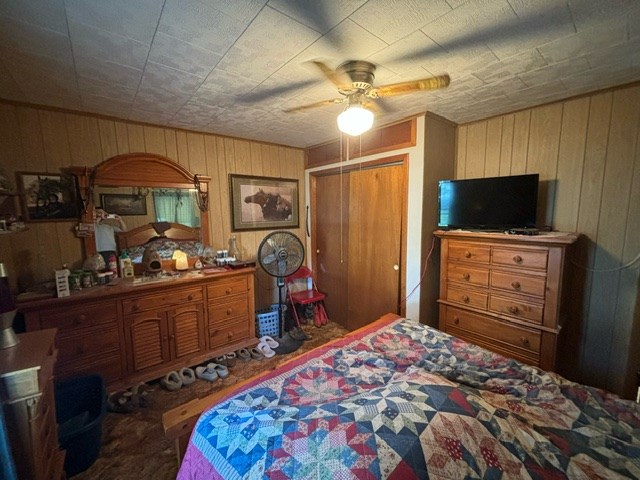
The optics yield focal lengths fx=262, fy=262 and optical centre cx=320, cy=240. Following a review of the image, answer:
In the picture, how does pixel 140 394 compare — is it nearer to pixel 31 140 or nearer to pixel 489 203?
pixel 31 140

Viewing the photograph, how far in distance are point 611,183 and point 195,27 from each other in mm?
2807

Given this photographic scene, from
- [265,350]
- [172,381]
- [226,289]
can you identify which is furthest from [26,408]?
[265,350]

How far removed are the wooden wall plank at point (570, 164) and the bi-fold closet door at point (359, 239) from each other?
3.89 ft

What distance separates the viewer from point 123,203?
7.98ft

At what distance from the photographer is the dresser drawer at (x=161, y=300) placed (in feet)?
6.92

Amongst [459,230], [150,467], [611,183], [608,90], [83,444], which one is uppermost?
[608,90]

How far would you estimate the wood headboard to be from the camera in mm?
2439

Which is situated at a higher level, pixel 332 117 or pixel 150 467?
pixel 332 117

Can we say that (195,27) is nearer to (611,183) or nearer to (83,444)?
(83,444)

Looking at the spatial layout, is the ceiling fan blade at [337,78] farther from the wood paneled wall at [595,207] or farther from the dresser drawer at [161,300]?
the dresser drawer at [161,300]

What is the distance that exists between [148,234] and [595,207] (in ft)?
12.4

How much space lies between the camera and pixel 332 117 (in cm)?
233

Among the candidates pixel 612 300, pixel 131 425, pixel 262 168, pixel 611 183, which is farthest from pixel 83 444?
pixel 611 183

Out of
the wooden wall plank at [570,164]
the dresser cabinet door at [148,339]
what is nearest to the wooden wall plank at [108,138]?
the dresser cabinet door at [148,339]
